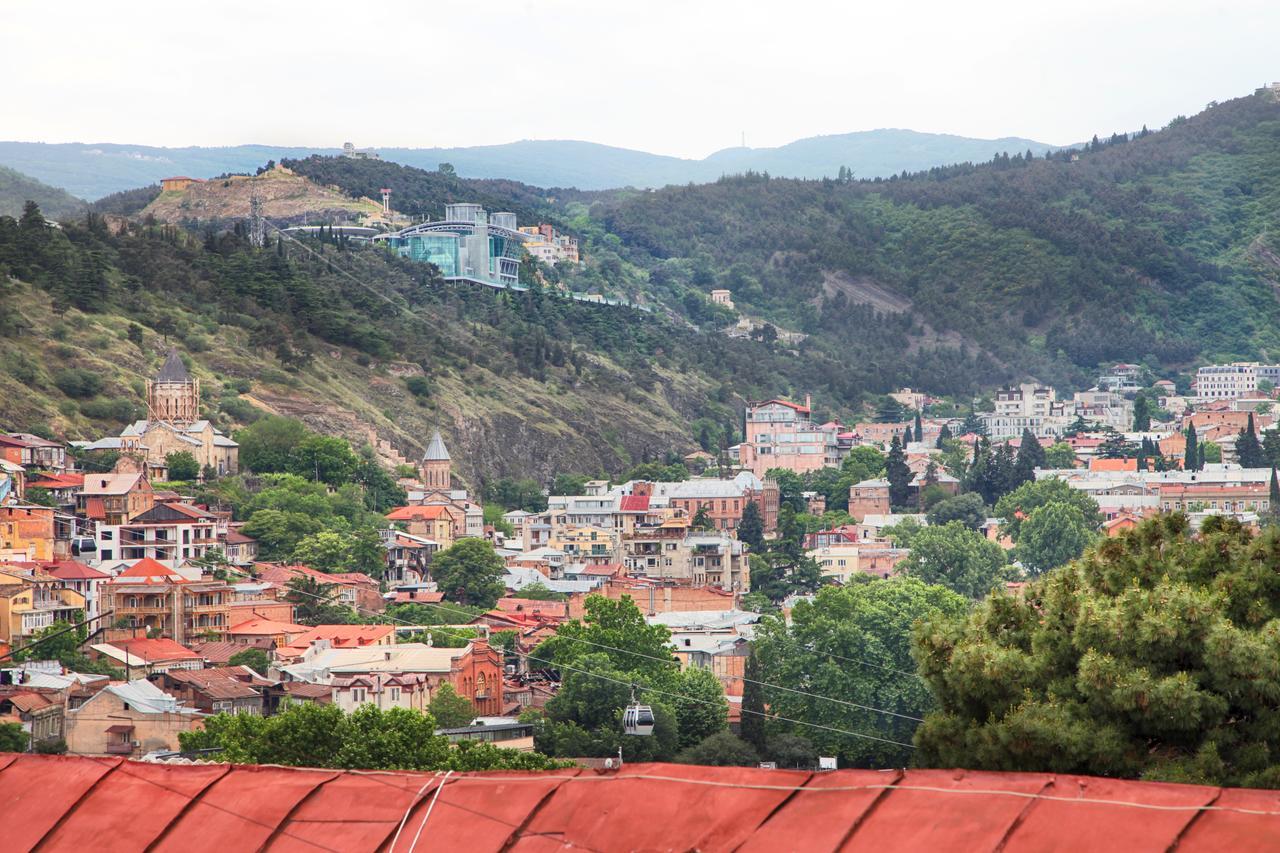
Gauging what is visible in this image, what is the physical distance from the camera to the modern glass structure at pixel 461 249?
5591 inches

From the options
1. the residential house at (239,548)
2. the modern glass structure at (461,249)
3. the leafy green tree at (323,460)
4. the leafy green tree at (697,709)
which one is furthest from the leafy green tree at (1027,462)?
the leafy green tree at (697,709)

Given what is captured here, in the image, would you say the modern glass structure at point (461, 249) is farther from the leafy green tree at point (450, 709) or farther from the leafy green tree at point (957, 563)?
the leafy green tree at point (450, 709)

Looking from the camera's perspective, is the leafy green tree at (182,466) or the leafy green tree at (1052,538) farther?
the leafy green tree at (1052,538)

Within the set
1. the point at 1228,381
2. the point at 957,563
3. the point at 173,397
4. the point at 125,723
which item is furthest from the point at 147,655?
the point at 1228,381

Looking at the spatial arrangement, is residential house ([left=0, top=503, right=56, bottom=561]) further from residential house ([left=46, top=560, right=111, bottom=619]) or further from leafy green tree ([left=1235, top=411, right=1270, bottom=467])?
leafy green tree ([left=1235, top=411, right=1270, bottom=467])

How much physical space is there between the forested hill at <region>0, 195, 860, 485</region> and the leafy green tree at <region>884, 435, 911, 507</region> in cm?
1435

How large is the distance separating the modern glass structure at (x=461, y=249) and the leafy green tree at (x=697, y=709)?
92.4 m

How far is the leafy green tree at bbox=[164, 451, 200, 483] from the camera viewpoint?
72.4 metres

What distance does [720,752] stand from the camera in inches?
1705

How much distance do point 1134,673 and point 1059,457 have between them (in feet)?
371

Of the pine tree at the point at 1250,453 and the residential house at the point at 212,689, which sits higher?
the residential house at the point at 212,689

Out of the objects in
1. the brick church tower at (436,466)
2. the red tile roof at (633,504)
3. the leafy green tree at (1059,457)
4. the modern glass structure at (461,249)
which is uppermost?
the modern glass structure at (461,249)

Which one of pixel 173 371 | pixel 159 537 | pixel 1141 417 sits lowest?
pixel 1141 417

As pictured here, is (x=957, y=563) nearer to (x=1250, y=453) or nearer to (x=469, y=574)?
(x=469, y=574)
